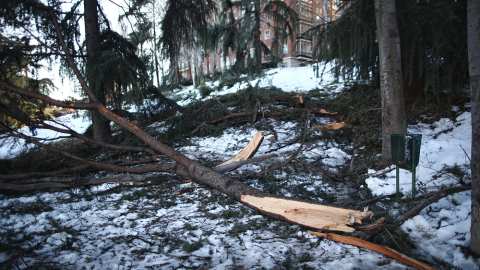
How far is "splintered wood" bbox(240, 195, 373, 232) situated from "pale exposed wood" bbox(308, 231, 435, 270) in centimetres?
7

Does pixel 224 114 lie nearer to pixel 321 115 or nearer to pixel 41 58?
pixel 321 115

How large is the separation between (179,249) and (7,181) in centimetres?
403

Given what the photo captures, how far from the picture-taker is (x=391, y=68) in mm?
4441

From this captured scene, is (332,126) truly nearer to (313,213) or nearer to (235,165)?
(235,165)

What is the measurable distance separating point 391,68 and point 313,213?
3.11 m

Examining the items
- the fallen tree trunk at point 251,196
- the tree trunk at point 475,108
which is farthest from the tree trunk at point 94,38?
the tree trunk at point 475,108

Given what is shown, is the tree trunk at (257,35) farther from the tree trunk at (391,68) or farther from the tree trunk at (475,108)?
the tree trunk at (475,108)

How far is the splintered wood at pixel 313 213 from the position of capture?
268 centimetres

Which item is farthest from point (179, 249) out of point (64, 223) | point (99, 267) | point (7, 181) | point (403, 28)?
point (403, 28)

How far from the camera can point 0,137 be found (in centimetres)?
467

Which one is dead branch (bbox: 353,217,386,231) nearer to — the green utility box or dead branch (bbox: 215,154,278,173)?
the green utility box

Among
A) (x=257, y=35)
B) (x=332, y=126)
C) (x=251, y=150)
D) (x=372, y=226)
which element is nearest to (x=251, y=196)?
(x=372, y=226)

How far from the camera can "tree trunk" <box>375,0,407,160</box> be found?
442cm

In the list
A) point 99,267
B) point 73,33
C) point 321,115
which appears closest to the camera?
point 99,267
